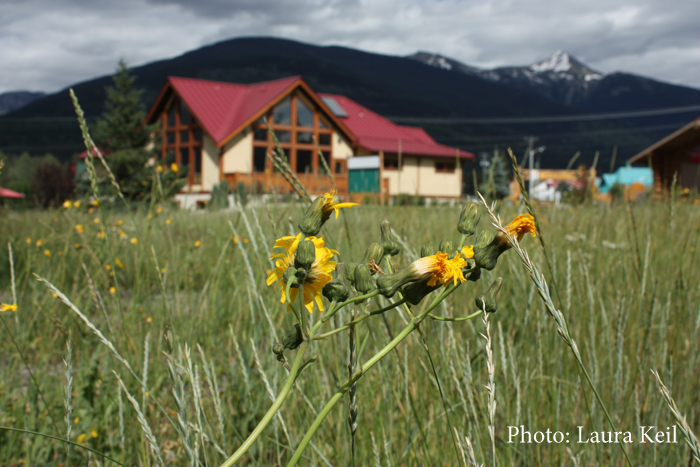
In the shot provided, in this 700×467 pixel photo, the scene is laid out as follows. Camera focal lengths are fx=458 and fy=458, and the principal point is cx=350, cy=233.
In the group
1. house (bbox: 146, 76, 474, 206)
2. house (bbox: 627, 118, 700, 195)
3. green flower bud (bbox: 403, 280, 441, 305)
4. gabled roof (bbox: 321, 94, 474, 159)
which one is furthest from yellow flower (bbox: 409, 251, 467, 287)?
gabled roof (bbox: 321, 94, 474, 159)

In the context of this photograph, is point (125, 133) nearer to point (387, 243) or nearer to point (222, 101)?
point (222, 101)

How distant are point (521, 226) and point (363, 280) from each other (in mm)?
226

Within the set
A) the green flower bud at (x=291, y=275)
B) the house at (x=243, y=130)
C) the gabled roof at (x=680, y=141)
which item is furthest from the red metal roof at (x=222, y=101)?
the green flower bud at (x=291, y=275)

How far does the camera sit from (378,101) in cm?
11131

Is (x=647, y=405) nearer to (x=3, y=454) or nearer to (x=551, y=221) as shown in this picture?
(x=3, y=454)

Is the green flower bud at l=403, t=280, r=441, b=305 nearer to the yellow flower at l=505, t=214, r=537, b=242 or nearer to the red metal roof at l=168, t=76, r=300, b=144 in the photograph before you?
the yellow flower at l=505, t=214, r=537, b=242

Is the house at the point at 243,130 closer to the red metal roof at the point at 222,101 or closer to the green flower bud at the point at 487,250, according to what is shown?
the red metal roof at the point at 222,101

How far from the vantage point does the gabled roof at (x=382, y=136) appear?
2273cm

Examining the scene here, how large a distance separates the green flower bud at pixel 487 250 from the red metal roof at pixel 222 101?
732 inches

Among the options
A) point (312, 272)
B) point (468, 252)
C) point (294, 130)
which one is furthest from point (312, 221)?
point (294, 130)

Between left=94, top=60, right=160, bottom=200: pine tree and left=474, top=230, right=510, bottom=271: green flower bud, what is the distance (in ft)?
49.0

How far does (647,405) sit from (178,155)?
20544 millimetres

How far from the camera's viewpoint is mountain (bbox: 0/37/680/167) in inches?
3201

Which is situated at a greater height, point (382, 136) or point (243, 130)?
point (382, 136)
